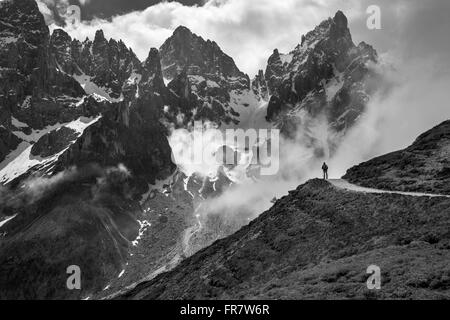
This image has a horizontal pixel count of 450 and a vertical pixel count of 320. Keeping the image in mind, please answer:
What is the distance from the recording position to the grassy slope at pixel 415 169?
74.4 meters

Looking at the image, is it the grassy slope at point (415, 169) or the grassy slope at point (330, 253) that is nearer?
the grassy slope at point (330, 253)

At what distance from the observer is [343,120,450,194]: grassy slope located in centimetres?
7438

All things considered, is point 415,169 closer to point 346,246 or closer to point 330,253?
point 346,246

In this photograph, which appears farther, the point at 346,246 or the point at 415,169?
the point at 415,169

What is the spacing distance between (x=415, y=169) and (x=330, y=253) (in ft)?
85.2

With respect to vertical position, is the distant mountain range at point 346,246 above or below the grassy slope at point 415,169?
below

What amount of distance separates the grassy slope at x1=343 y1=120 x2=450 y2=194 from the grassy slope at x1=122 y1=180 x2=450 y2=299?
5577 mm

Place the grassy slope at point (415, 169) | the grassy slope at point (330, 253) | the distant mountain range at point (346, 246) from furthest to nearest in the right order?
the grassy slope at point (415, 169), the distant mountain range at point (346, 246), the grassy slope at point (330, 253)

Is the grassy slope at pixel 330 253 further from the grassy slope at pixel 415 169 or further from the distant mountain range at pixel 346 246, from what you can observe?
the grassy slope at pixel 415 169

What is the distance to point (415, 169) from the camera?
82.6 m

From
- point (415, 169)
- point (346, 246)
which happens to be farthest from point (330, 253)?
point (415, 169)

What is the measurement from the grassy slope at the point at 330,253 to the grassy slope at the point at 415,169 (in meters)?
5.58

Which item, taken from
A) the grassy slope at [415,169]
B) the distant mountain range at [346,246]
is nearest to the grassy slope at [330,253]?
the distant mountain range at [346,246]

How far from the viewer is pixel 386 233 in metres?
61.7
